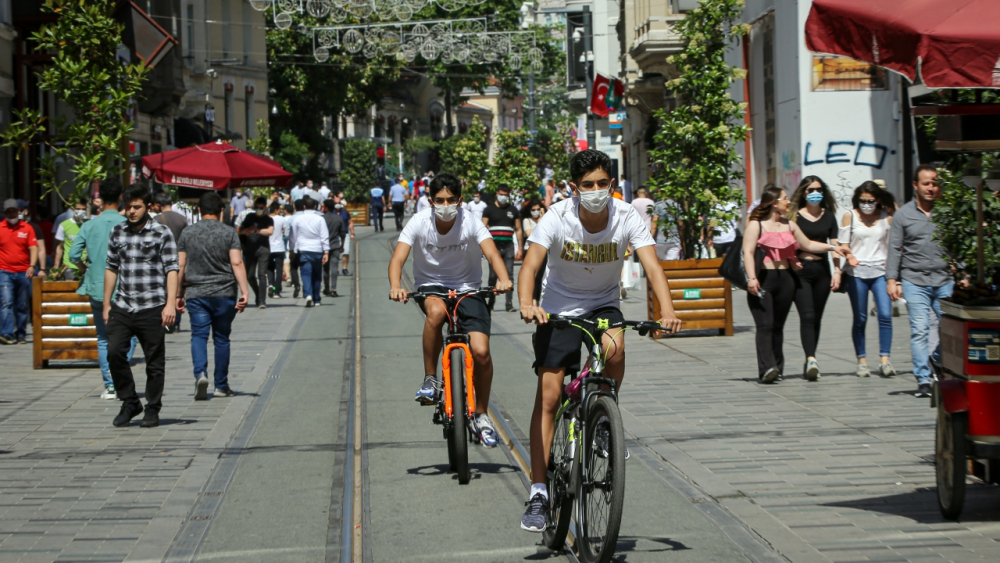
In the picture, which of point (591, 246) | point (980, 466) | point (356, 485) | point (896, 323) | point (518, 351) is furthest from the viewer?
point (896, 323)

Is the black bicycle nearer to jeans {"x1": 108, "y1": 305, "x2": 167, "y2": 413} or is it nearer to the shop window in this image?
jeans {"x1": 108, "y1": 305, "x2": 167, "y2": 413}

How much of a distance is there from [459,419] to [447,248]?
1.39m

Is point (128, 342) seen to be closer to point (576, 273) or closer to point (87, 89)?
point (576, 273)

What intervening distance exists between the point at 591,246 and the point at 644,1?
25894 millimetres

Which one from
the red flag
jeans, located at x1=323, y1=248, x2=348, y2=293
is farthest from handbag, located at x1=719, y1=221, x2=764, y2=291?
the red flag

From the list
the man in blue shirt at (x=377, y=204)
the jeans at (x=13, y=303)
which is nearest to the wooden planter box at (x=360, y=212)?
the man in blue shirt at (x=377, y=204)

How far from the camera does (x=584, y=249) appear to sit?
5637 millimetres

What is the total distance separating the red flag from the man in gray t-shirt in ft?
75.5

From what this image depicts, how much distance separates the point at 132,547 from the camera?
5887 millimetres

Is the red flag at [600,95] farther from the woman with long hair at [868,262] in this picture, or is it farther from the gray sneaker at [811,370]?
the gray sneaker at [811,370]

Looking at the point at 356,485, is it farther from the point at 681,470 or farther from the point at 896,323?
the point at 896,323

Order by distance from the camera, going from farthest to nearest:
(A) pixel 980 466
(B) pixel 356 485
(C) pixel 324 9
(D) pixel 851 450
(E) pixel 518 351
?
(C) pixel 324 9
(E) pixel 518 351
(D) pixel 851 450
(B) pixel 356 485
(A) pixel 980 466

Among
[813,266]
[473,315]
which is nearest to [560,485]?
[473,315]

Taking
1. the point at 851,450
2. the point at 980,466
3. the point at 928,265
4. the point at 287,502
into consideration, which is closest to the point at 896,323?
the point at 928,265
